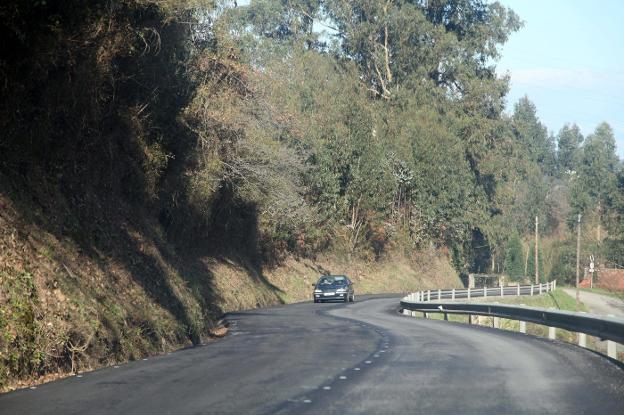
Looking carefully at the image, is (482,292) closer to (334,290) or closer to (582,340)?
(334,290)

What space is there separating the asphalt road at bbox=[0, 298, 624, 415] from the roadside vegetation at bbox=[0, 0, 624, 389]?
5.27 feet

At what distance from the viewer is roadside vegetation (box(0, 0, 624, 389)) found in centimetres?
1698

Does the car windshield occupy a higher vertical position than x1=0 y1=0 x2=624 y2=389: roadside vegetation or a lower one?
lower

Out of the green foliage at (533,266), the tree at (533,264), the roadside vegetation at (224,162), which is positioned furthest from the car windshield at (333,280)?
the tree at (533,264)

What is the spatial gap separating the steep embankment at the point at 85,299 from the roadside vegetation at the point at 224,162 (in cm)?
6

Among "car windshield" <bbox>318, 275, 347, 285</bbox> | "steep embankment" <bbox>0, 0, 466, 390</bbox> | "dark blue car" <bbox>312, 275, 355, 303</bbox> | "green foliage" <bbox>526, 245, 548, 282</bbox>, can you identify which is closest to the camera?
"steep embankment" <bbox>0, 0, 466, 390</bbox>

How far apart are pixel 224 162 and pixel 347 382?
86.2ft

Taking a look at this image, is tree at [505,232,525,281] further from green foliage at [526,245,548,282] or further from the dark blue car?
the dark blue car

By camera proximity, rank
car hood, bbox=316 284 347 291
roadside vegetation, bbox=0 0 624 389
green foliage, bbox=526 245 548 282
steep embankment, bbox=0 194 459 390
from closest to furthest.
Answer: steep embankment, bbox=0 194 459 390
roadside vegetation, bbox=0 0 624 389
car hood, bbox=316 284 347 291
green foliage, bbox=526 245 548 282

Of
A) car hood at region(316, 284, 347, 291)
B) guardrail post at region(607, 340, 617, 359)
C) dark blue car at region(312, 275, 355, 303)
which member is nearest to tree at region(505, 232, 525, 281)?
dark blue car at region(312, 275, 355, 303)

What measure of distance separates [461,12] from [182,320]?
70.8 m

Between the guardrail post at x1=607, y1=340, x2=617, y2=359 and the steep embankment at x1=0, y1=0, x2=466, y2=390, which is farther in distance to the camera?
the guardrail post at x1=607, y1=340, x2=617, y2=359

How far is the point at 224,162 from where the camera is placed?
126ft

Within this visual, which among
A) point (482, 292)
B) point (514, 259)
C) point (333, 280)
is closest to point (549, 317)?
point (333, 280)
